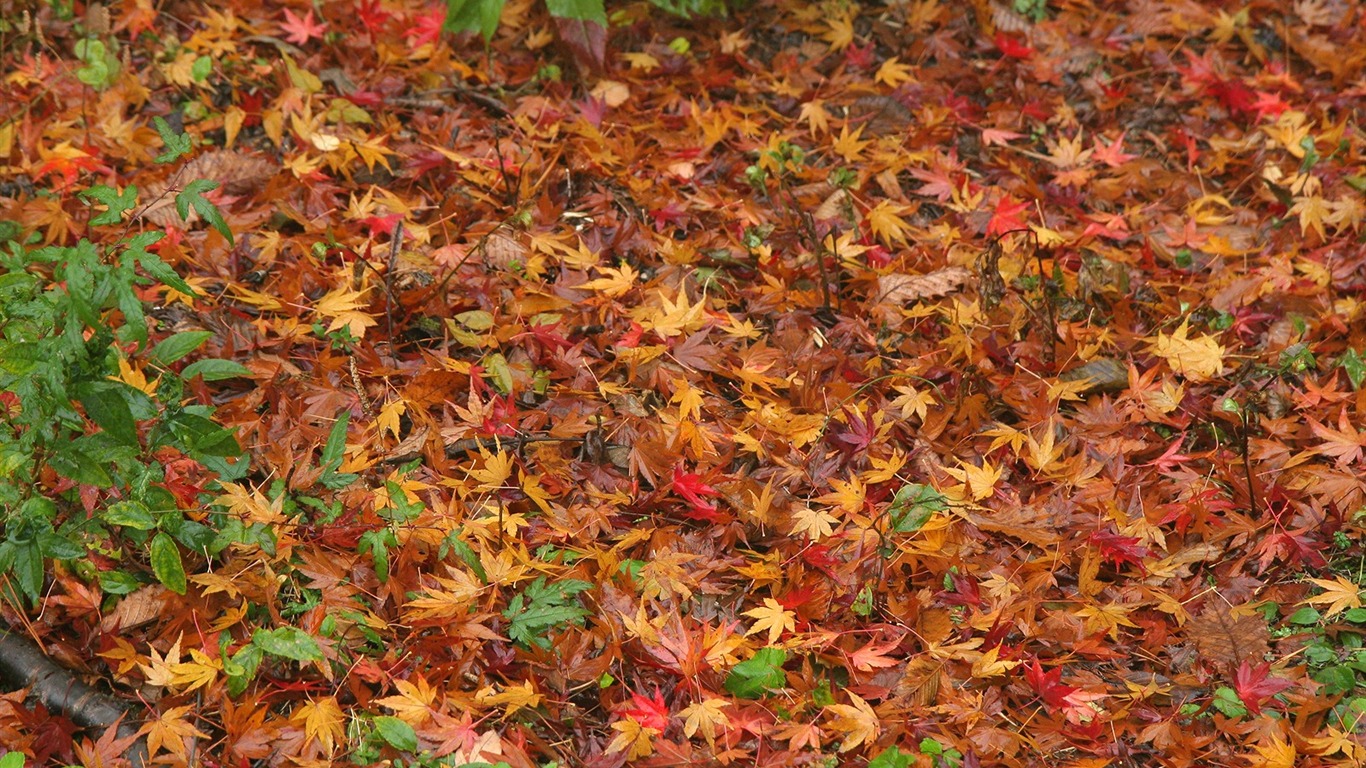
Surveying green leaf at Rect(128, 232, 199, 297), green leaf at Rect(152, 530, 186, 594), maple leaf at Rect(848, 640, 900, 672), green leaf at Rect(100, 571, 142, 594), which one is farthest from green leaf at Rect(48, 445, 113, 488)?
maple leaf at Rect(848, 640, 900, 672)

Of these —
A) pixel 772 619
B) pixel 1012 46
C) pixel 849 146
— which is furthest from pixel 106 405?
pixel 1012 46

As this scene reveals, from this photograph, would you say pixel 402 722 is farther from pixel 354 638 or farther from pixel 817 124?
→ pixel 817 124

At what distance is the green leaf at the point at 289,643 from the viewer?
2.29 m

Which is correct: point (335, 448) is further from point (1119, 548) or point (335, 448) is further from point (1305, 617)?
point (1305, 617)

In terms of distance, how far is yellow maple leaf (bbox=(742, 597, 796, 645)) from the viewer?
2520 millimetres

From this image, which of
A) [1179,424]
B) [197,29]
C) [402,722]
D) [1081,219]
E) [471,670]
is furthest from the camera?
[197,29]

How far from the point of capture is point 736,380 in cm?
312

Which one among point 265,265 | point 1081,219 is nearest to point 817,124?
point 1081,219

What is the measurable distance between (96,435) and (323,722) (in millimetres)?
769

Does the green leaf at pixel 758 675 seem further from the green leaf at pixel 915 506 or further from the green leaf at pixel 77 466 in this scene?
the green leaf at pixel 77 466

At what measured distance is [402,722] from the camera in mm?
2256

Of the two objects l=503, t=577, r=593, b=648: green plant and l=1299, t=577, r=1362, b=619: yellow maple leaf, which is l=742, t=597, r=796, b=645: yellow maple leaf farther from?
l=1299, t=577, r=1362, b=619: yellow maple leaf

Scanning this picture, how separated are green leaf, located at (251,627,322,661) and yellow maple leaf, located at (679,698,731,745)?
784mm

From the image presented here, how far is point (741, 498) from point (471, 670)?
782 mm
